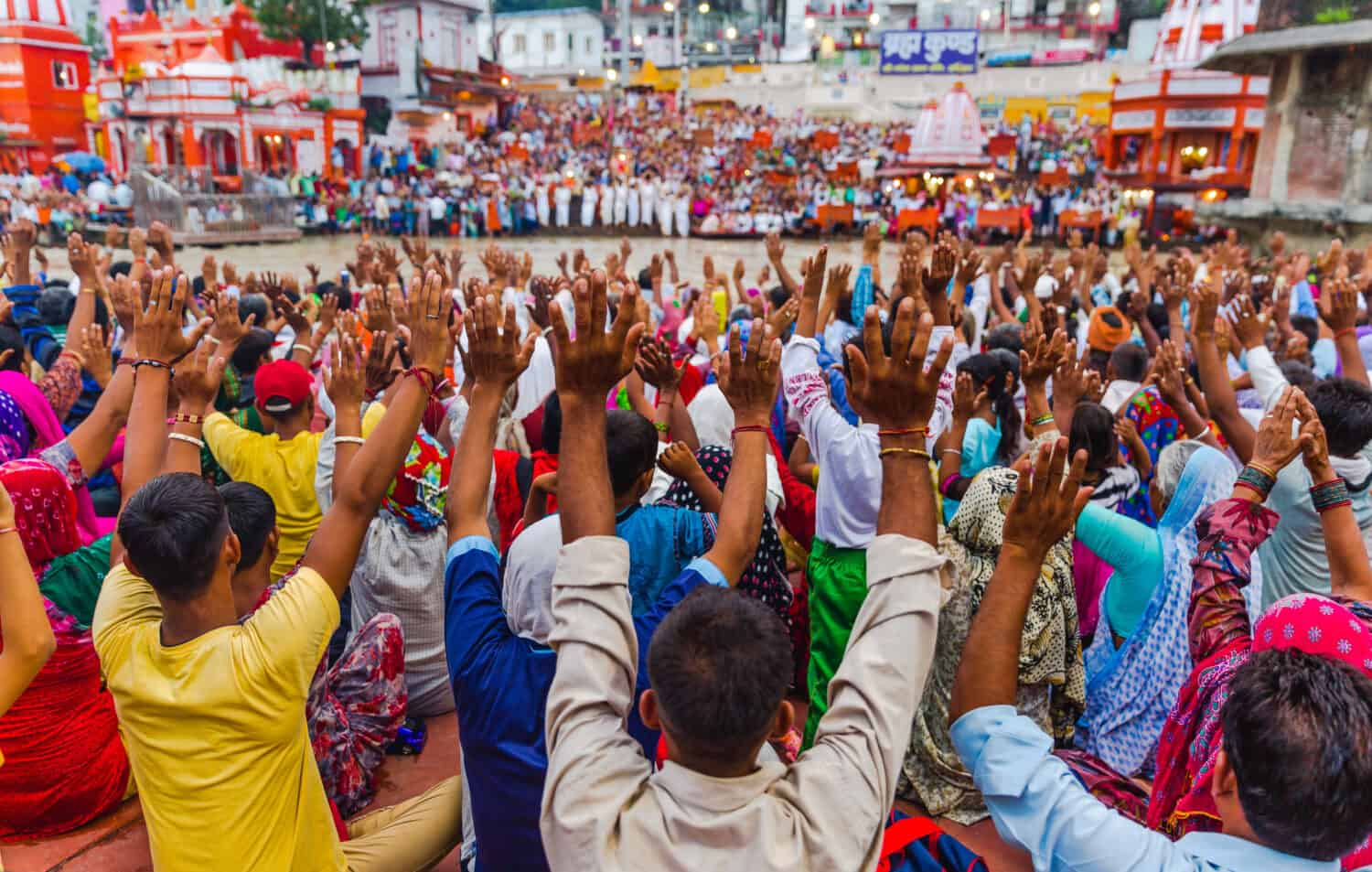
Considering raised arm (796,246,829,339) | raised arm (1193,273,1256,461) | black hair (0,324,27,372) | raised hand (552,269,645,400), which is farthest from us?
black hair (0,324,27,372)

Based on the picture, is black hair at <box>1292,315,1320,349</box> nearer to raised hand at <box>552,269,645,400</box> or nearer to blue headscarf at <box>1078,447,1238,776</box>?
blue headscarf at <box>1078,447,1238,776</box>

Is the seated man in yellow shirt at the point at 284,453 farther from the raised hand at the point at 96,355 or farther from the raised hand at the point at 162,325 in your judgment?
the raised hand at the point at 162,325

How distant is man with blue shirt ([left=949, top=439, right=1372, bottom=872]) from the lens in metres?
1.24

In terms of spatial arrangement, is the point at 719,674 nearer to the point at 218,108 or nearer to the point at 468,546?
the point at 468,546

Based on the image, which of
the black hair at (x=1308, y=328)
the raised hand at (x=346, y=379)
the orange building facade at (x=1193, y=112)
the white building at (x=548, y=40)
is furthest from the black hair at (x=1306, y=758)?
the white building at (x=548, y=40)

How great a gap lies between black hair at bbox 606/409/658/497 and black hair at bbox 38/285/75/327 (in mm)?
5191

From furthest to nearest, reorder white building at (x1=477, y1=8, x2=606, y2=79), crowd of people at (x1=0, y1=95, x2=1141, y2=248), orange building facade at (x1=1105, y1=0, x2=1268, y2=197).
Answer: white building at (x1=477, y1=8, x2=606, y2=79) < crowd of people at (x1=0, y1=95, x2=1141, y2=248) < orange building facade at (x1=1105, y1=0, x2=1268, y2=197)

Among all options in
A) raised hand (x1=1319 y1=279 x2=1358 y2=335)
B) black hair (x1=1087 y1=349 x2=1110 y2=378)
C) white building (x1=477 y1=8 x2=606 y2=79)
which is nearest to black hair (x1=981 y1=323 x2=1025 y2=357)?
black hair (x1=1087 y1=349 x2=1110 y2=378)

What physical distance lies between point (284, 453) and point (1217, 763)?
10.0ft

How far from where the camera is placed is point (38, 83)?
3138 centimetres

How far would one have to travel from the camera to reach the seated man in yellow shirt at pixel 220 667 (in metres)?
1.78

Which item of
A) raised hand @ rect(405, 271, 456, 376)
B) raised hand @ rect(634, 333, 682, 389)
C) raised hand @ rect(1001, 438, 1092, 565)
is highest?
raised hand @ rect(405, 271, 456, 376)

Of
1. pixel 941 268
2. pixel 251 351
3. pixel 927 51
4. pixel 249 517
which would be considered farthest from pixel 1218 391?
pixel 927 51

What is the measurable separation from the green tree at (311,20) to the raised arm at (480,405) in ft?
123
